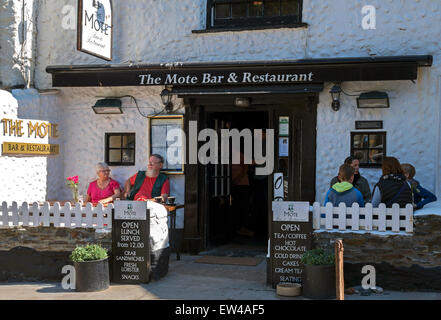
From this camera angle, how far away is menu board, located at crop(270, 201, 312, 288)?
6.53 m

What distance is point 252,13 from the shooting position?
354 inches

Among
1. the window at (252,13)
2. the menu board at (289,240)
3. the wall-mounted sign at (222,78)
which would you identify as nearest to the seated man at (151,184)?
the wall-mounted sign at (222,78)

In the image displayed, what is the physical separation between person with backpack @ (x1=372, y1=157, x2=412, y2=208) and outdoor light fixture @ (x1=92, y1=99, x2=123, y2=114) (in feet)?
14.9

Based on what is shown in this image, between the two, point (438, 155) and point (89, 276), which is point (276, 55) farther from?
point (89, 276)

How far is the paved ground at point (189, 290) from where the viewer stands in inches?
247

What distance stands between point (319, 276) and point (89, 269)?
2711 millimetres

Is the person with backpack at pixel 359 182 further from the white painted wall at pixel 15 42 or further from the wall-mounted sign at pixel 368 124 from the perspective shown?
the white painted wall at pixel 15 42

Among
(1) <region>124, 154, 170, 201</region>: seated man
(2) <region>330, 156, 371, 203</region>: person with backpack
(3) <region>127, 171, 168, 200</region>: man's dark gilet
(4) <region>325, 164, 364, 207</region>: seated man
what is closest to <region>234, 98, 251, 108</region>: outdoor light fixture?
(1) <region>124, 154, 170, 201</region>: seated man

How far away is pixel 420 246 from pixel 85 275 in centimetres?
399

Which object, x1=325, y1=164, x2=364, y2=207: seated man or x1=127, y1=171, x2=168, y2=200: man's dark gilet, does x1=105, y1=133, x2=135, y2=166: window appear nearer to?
x1=127, y1=171, x2=168, y2=200: man's dark gilet

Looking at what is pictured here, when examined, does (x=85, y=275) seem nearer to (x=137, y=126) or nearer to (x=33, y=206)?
(x=33, y=206)

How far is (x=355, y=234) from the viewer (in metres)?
6.52

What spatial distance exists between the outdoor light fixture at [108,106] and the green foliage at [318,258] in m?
4.46

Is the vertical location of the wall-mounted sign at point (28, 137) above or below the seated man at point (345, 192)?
above
